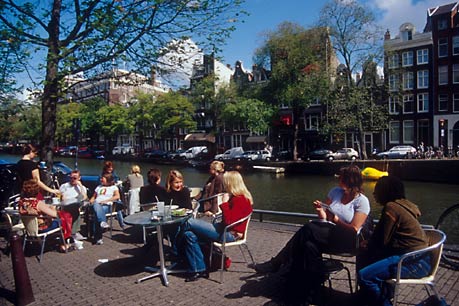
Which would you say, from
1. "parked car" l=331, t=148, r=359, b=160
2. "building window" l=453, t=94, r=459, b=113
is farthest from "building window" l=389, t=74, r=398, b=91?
"parked car" l=331, t=148, r=359, b=160

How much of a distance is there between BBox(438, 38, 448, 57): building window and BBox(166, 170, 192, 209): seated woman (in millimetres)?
42804

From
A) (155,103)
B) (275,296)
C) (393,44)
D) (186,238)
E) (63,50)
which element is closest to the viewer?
(275,296)

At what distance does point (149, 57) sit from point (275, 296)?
678cm

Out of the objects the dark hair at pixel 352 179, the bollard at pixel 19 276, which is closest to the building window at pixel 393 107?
the dark hair at pixel 352 179

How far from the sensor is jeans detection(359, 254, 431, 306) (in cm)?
353

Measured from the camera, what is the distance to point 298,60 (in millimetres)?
39125

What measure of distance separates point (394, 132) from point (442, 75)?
7.49 metres

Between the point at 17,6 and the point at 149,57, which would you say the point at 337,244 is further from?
the point at 17,6

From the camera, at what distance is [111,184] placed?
317 inches

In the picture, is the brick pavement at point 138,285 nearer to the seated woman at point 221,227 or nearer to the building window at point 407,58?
the seated woman at point 221,227

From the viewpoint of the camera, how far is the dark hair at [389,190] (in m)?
3.61

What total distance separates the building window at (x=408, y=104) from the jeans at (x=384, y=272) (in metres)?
42.5

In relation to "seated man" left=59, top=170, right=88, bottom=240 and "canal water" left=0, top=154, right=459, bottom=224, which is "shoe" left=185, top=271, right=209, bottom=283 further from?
"canal water" left=0, top=154, right=459, bottom=224

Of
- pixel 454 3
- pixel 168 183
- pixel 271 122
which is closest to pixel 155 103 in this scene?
pixel 271 122
